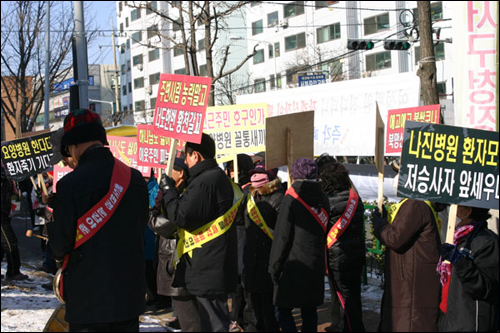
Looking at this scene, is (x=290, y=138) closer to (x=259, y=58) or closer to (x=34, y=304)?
(x=34, y=304)

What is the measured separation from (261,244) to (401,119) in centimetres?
270

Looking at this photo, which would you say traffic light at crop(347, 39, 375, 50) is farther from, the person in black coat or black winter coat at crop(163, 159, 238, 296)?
black winter coat at crop(163, 159, 238, 296)

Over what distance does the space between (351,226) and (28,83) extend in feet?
55.6

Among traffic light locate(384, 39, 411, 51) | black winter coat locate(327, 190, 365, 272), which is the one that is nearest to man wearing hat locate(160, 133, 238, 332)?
black winter coat locate(327, 190, 365, 272)

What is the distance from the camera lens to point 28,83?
20.2m

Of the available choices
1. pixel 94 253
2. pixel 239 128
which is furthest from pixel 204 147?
pixel 239 128

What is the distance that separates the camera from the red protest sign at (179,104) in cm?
566

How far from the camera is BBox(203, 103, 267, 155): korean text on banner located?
757 centimetres

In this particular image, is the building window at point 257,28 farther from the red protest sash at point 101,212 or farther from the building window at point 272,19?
the red protest sash at point 101,212

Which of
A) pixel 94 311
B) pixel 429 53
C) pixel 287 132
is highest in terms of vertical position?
pixel 429 53

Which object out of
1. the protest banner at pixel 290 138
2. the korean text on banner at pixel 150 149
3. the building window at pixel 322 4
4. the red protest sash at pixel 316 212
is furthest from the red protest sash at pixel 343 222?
the building window at pixel 322 4

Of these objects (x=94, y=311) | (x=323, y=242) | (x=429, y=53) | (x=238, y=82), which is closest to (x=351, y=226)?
(x=323, y=242)

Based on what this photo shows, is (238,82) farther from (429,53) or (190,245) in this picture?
(190,245)

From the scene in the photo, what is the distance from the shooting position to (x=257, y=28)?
51125 millimetres
